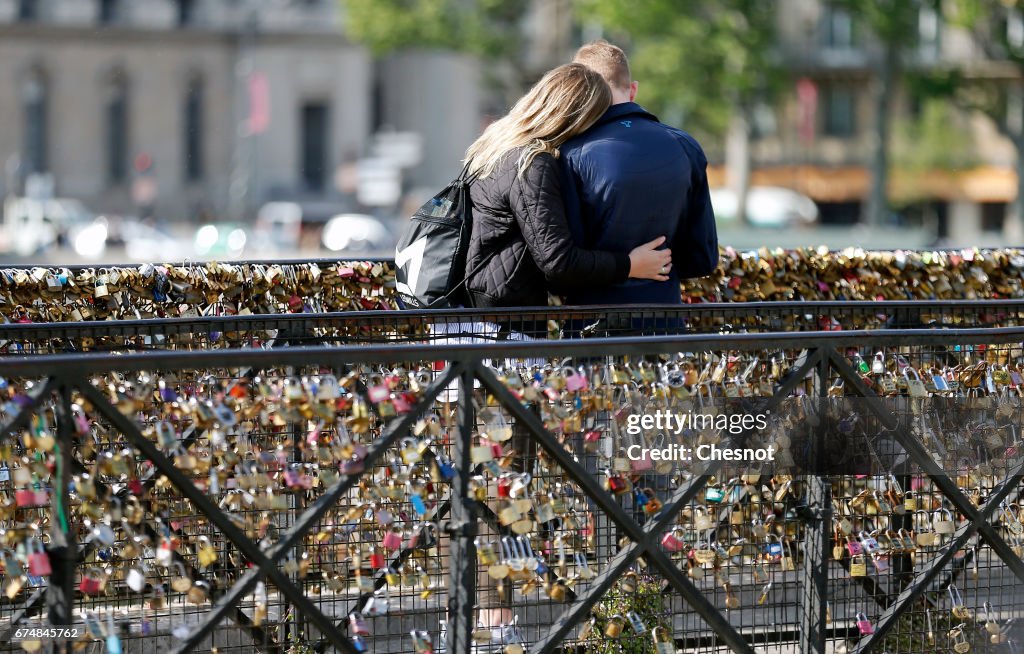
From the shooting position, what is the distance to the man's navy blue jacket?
17.0 ft

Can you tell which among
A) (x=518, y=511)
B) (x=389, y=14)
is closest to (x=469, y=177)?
(x=518, y=511)

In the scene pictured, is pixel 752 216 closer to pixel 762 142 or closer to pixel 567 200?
pixel 762 142

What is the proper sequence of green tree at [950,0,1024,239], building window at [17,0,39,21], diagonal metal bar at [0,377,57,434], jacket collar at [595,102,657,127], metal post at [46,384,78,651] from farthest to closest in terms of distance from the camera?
1. building window at [17,0,39,21]
2. green tree at [950,0,1024,239]
3. jacket collar at [595,102,657,127]
4. metal post at [46,384,78,651]
5. diagonal metal bar at [0,377,57,434]

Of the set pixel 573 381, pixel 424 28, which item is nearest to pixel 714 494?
pixel 573 381

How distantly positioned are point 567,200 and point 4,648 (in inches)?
98.6

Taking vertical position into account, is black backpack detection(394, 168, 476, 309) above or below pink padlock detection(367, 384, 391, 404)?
above

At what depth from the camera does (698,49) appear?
161 ft

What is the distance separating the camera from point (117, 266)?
700cm

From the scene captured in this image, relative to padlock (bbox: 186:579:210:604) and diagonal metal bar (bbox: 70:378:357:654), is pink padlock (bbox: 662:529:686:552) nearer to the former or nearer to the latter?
diagonal metal bar (bbox: 70:378:357:654)

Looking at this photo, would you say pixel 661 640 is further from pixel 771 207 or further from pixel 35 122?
pixel 35 122

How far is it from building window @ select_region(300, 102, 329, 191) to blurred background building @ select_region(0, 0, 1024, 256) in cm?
12

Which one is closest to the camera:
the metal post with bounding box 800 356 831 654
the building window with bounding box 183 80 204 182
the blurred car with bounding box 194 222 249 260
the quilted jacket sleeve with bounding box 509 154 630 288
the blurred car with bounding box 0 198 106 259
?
the metal post with bounding box 800 356 831 654

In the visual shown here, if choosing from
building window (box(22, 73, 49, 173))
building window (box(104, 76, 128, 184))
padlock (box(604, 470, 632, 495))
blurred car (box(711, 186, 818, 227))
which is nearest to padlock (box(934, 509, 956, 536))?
padlock (box(604, 470, 632, 495))

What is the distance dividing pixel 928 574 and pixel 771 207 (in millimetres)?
55894
